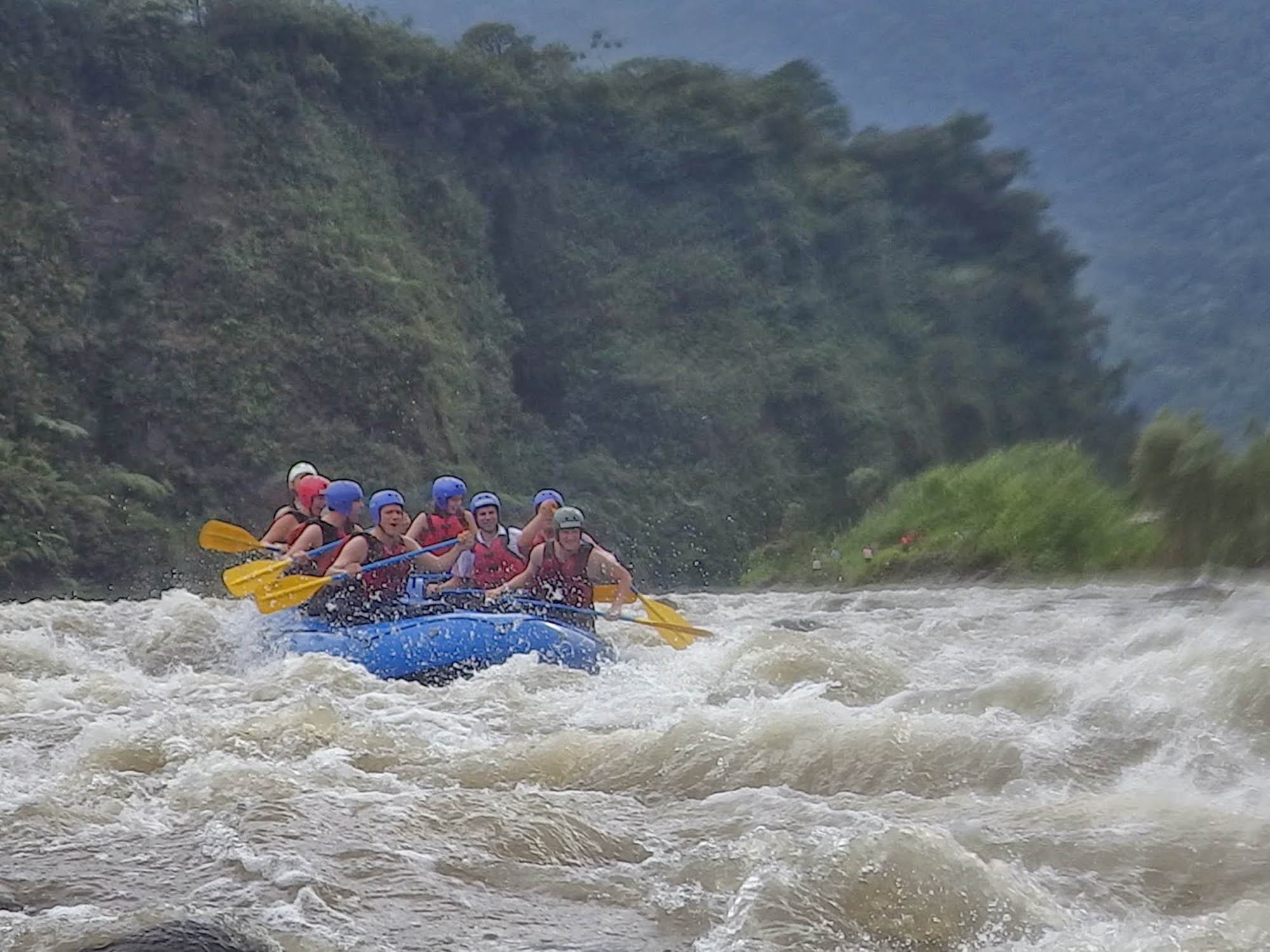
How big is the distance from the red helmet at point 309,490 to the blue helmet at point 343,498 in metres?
0.26

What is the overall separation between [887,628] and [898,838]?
230 inches

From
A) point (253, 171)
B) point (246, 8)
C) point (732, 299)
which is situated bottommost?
point (732, 299)

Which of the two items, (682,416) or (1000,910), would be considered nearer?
(1000,910)

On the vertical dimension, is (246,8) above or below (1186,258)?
above

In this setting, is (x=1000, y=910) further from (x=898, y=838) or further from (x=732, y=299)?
(x=732, y=299)

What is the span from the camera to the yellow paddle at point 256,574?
791cm

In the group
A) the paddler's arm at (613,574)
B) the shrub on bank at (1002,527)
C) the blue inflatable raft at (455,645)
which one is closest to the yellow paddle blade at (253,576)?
the blue inflatable raft at (455,645)

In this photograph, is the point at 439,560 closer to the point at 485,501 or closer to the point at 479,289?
the point at 485,501

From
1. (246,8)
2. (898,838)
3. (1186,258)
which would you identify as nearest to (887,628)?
(898,838)

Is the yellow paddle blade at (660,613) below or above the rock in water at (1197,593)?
above

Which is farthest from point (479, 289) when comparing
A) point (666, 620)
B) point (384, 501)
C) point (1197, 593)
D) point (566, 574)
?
point (566, 574)

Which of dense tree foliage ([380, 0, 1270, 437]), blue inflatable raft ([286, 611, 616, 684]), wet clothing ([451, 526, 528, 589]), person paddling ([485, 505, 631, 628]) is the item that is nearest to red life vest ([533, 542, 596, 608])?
person paddling ([485, 505, 631, 628])

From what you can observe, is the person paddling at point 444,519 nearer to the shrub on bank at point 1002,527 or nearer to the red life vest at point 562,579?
the red life vest at point 562,579

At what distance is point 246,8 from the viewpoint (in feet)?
81.4
